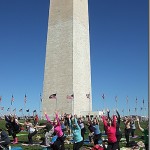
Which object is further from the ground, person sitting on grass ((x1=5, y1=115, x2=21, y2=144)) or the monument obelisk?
the monument obelisk

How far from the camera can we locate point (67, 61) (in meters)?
60.3

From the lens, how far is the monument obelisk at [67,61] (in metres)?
59.5

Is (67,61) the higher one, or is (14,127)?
(67,61)

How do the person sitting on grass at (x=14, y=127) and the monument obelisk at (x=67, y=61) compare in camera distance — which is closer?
the person sitting on grass at (x=14, y=127)

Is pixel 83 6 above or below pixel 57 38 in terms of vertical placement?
above

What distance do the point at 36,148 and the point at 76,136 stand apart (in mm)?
4509

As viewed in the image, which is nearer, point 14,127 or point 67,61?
point 14,127

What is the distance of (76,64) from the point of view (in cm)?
6056

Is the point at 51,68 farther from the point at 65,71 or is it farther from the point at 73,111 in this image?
the point at 73,111

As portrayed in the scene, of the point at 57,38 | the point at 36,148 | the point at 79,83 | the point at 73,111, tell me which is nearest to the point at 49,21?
the point at 57,38

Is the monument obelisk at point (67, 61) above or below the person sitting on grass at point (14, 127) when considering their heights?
above

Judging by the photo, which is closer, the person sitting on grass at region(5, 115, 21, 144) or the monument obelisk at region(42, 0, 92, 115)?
the person sitting on grass at region(5, 115, 21, 144)

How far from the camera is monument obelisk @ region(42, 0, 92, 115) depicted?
5953 centimetres

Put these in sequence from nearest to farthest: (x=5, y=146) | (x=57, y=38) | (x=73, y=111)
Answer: (x=5, y=146)
(x=73, y=111)
(x=57, y=38)
